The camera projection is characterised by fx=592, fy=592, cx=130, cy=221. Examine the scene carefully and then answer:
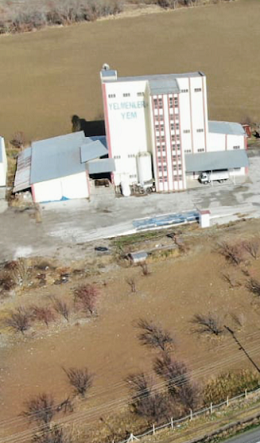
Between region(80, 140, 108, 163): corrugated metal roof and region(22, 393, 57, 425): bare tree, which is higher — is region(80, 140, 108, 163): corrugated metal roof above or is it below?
above

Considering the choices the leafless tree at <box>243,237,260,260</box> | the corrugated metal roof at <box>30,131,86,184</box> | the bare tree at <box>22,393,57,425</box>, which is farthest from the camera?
the corrugated metal roof at <box>30,131,86,184</box>

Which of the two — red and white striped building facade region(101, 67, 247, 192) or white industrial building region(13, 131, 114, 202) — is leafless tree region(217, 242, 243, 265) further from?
white industrial building region(13, 131, 114, 202)

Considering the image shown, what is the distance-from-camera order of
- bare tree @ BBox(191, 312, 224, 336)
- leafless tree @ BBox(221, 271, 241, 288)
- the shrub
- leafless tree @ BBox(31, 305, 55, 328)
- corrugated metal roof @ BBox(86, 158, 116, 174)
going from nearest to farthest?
1. the shrub
2. bare tree @ BBox(191, 312, 224, 336)
3. leafless tree @ BBox(31, 305, 55, 328)
4. leafless tree @ BBox(221, 271, 241, 288)
5. corrugated metal roof @ BBox(86, 158, 116, 174)

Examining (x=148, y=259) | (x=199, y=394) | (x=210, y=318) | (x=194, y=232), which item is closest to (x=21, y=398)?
(x=199, y=394)

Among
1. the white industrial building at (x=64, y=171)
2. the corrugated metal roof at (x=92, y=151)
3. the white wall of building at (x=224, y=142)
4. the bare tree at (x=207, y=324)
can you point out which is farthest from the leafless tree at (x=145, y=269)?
the white wall of building at (x=224, y=142)

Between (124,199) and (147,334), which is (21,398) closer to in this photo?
(147,334)

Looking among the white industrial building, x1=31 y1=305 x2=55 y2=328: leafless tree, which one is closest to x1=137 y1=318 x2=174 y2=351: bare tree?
x1=31 y1=305 x2=55 y2=328: leafless tree
